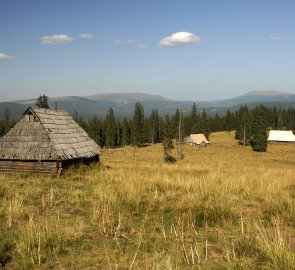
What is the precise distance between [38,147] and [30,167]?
136cm

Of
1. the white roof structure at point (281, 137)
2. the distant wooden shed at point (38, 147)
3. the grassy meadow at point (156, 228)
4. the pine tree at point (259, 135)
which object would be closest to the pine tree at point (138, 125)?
the pine tree at point (259, 135)

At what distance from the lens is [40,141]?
2133 centimetres

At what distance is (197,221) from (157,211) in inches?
54.1

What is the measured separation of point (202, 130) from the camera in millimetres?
108562

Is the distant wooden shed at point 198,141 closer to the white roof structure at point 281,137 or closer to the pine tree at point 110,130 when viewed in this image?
the white roof structure at point 281,137

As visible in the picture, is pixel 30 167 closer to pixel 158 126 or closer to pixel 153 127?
pixel 153 127

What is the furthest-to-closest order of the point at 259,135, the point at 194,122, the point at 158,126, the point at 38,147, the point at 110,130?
the point at 194,122 < the point at 158,126 < the point at 110,130 < the point at 259,135 < the point at 38,147

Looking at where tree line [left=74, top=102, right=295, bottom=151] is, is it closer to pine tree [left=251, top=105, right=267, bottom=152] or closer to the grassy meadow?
pine tree [left=251, top=105, right=267, bottom=152]

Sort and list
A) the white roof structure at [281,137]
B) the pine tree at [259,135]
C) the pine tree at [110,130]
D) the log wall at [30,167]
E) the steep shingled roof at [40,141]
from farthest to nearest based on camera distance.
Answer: the pine tree at [110,130], the white roof structure at [281,137], the pine tree at [259,135], the steep shingled roof at [40,141], the log wall at [30,167]

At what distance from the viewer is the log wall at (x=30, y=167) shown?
817 inches

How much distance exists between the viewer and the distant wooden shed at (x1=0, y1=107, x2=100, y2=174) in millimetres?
20812

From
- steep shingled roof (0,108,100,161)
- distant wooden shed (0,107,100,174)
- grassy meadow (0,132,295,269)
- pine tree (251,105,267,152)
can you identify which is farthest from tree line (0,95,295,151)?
grassy meadow (0,132,295,269)

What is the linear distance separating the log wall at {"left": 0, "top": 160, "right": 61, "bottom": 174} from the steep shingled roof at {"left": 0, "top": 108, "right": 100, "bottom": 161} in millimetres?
468

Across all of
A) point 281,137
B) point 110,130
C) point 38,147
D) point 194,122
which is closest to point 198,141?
point 281,137
